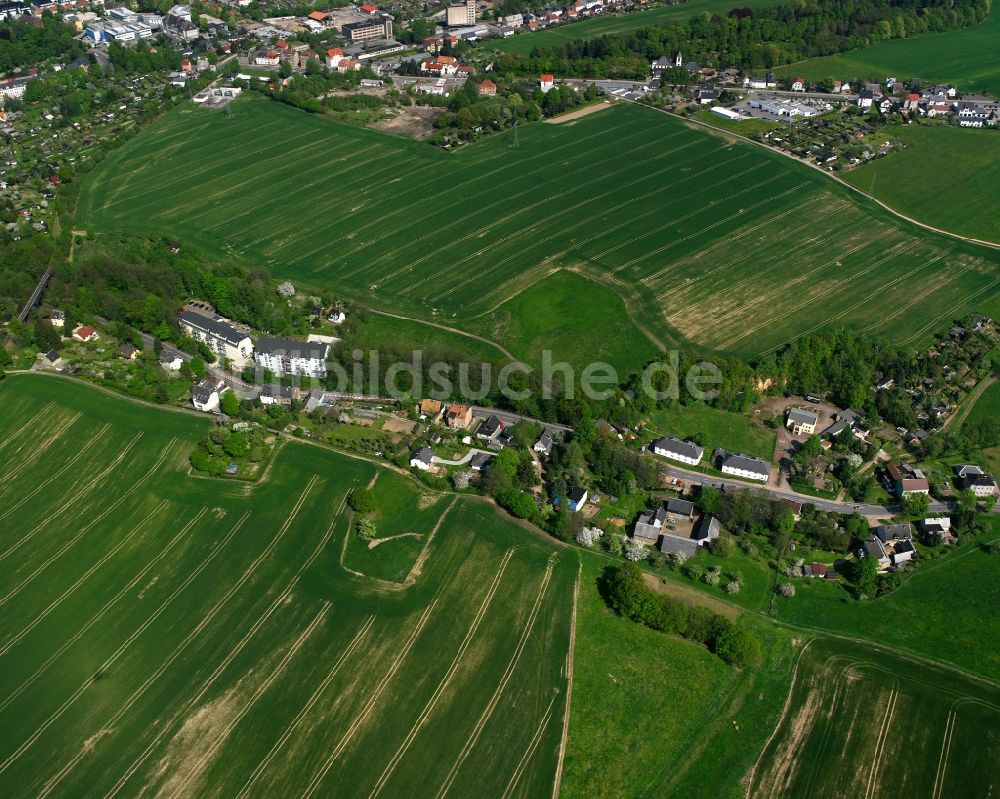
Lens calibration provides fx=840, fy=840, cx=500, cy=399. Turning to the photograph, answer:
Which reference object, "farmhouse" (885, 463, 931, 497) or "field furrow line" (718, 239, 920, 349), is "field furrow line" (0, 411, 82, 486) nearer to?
"field furrow line" (718, 239, 920, 349)

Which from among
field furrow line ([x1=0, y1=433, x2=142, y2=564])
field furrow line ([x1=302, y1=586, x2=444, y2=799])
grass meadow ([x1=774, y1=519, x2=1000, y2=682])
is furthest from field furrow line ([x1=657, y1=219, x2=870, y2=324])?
field furrow line ([x1=0, y1=433, x2=142, y2=564])

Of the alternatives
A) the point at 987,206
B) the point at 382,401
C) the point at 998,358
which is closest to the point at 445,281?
the point at 382,401

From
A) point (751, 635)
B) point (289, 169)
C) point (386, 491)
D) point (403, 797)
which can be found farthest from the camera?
point (289, 169)

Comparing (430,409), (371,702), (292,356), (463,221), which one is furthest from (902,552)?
(463,221)

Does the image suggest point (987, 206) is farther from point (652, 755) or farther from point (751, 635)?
point (652, 755)

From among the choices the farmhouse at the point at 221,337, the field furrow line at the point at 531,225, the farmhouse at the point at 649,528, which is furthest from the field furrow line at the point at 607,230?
the farmhouse at the point at 649,528

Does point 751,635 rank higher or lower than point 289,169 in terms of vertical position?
lower
